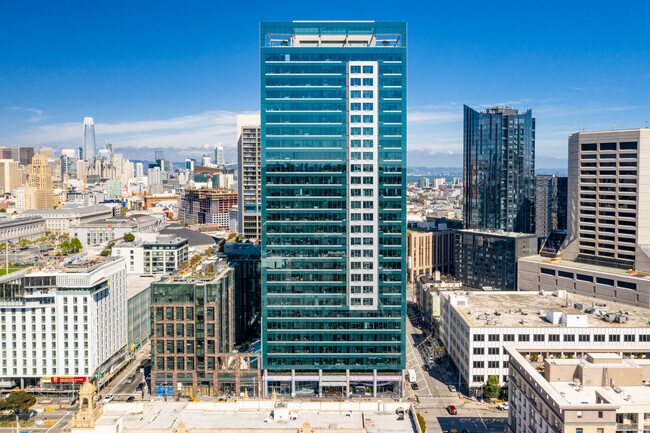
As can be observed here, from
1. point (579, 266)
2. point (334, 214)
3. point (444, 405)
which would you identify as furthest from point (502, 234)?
point (334, 214)

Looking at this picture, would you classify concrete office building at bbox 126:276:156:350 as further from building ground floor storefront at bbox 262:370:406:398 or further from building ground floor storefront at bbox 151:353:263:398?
building ground floor storefront at bbox 262:370:406:398

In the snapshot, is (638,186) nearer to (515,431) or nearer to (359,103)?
(359,103)

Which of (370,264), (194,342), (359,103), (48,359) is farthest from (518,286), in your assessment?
(48,359)

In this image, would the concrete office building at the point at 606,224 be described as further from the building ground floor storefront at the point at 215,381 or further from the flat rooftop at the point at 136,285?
the flat rooftop at the point at 136,285

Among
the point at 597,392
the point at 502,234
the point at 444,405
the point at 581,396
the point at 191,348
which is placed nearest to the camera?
the point at 597,392

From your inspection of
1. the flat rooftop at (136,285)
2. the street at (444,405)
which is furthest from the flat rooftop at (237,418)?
the flat rooftop at (136,285)

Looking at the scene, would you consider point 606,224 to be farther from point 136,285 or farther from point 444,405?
point 136,285

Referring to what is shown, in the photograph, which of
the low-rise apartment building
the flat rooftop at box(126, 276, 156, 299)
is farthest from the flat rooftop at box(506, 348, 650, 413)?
the flat rooftop at box(126, 276, 156, 299)
